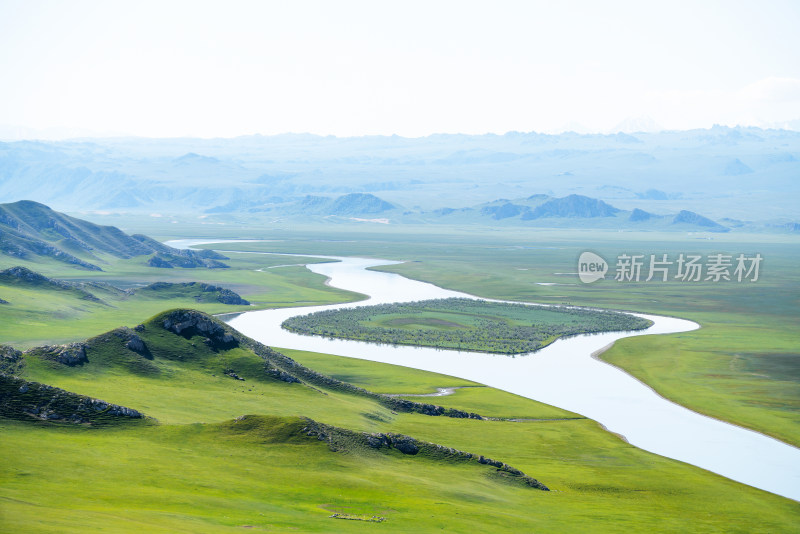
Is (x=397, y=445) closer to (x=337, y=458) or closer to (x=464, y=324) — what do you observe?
(x=337, y=458)

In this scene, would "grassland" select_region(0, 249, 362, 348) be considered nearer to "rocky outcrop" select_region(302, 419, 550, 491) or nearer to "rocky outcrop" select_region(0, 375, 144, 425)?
"rocky outcrop" select_region(0, 375, 144, 425)

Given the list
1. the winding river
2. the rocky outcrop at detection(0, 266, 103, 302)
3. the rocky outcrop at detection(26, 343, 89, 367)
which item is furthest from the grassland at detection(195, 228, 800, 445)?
the rocky outcrop at detection(0, 266, 103, 302)

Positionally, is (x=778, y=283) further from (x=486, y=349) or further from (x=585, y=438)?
(x=585, y=438)

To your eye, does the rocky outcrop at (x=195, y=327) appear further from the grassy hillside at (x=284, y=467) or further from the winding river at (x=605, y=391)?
the winding river at (x=605, y=391)

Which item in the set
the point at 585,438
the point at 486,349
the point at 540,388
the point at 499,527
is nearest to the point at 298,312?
the point at 486,349

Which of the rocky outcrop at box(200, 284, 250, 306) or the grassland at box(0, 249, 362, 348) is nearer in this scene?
the grassland at box(0, 249, 362, 348)

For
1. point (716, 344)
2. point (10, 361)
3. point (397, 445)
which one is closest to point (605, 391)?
point (716, 344)

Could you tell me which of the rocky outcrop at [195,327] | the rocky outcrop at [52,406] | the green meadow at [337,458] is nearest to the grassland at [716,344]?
the green meadow at [337,458]
